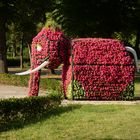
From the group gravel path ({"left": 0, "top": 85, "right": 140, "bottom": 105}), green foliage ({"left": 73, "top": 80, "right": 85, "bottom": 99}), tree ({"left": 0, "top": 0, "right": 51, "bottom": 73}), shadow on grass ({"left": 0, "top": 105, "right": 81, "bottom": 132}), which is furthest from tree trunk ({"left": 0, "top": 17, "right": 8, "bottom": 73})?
shadow on grass ({"left": 0, "top": 105, "right": 81, "bottom": 132})

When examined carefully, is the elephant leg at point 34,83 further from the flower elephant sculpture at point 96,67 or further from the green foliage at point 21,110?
the green foliage at point 21,110

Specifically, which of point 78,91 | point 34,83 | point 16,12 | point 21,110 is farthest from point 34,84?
point 16,12

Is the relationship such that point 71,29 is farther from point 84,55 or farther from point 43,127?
point 43,127

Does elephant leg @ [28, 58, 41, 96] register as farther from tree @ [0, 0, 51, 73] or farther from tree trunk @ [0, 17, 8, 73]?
tree trunk @ [0, 17, 8, 73]

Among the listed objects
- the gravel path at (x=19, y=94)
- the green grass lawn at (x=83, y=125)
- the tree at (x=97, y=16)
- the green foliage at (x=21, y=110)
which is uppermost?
the tree at (x=97, y=16)

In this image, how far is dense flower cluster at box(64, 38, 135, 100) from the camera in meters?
19.5

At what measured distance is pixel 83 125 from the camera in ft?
42.4

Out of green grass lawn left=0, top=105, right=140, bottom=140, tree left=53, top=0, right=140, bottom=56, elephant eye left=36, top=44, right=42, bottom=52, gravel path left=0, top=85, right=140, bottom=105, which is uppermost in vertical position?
tree left=53, top=0, right=140, bottom=56

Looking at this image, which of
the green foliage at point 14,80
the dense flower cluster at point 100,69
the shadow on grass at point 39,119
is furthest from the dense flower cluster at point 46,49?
the green foliage at point 14,80

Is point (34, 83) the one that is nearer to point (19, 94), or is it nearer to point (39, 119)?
point (39, 119)

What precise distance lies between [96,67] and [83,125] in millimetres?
6755

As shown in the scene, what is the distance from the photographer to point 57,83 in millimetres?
23172

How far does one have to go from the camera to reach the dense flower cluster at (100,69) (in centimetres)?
1948

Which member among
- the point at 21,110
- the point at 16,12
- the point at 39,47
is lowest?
the point at 21,110
